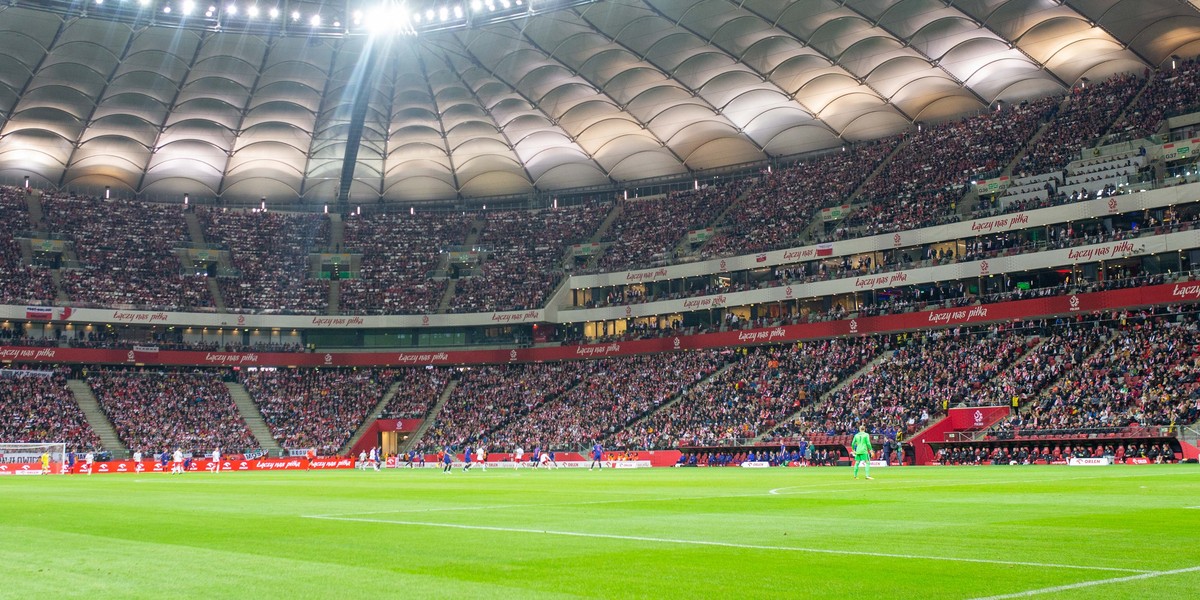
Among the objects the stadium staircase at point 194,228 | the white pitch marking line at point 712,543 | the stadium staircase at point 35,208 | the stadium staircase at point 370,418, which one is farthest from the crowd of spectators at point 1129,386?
the stadium staircase at point 35,208

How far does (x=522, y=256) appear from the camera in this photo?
9312 centimetres

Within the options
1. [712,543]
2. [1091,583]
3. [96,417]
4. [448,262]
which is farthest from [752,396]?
[1091,583]

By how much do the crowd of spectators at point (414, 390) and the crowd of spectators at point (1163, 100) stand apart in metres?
53.8

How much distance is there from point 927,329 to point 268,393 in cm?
5152

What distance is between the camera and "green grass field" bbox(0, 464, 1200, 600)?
9914 millimetres

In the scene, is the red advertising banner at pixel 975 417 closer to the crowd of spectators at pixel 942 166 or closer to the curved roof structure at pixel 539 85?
the crowd of spectators at pixel 942 166

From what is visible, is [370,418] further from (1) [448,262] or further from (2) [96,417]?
(2) [96,417]

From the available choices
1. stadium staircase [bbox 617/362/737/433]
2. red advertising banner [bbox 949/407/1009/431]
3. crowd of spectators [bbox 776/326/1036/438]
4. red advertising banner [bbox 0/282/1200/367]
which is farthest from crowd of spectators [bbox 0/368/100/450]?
red advertising banner [bbox 949/407/1009/431]

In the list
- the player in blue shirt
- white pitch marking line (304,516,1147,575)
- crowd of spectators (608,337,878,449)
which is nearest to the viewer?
white pitch marking line (304,516,1147,575)

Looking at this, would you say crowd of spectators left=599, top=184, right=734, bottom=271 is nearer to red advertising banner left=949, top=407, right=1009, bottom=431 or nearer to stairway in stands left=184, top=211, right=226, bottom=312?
stairway in stands left=184, top=211, right=226, bottom=312

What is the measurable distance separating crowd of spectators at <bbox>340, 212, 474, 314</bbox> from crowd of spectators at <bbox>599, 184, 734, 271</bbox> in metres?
15.4

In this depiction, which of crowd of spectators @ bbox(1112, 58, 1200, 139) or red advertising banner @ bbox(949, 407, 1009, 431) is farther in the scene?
crowd of spectators @ bbox(1112, 58, 1200, 139)

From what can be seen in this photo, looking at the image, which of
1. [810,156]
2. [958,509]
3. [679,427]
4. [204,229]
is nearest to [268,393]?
[204,229]

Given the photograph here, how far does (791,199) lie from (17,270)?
60122mm
